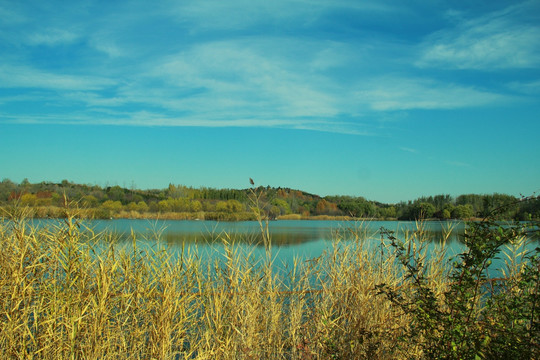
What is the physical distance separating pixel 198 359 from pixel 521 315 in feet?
7.66

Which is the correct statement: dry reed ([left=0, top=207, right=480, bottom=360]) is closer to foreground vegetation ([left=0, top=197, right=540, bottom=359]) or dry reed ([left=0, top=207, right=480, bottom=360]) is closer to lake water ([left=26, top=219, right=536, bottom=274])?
foreground vegetation ([left=0, top=197, right=540, bottom=359])

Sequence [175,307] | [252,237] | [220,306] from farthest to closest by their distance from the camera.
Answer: [252,237], [220,306], [175,307]

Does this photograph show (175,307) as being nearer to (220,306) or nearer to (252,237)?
(220,306)

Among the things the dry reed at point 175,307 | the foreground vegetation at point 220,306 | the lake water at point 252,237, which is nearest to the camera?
the foreground vegetation at point 220,306

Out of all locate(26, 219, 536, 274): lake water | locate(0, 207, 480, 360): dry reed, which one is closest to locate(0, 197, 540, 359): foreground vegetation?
locate(0, 207, 480, 360): dry reed

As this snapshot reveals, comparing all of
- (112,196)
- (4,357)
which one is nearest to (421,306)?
(4,357)

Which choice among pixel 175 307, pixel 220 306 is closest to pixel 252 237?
pixel 220 306

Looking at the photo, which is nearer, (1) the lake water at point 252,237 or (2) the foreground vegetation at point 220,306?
(2) the foreground vegetation at point 220,306

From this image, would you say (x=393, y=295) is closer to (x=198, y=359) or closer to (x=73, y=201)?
(x=198, y=359)

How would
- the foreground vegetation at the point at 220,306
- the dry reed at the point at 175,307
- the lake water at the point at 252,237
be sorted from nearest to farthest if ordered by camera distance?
the foreground vegetation at the point at 220,306 → the dry reed at the point at 175,307 → the lake water at the point at 252,237

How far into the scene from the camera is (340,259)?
4.84 m

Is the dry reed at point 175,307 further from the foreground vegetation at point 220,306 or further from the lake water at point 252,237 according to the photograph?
the lake water at point 252,237

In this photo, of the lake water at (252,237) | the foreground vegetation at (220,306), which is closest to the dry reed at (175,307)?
the foreground vegetation at (220,306)

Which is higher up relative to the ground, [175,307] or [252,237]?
[252,237]
